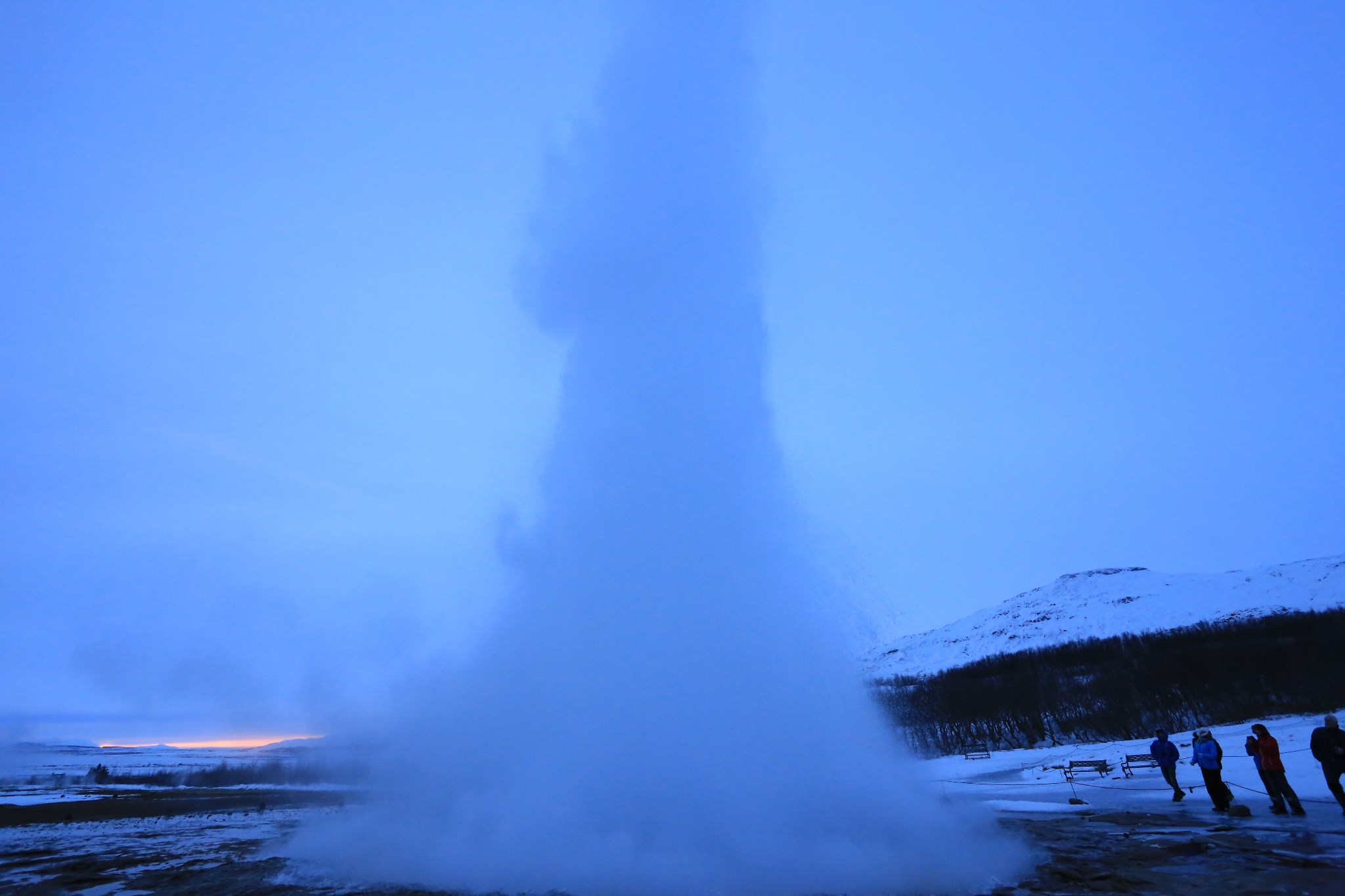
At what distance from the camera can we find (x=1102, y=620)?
12281cm

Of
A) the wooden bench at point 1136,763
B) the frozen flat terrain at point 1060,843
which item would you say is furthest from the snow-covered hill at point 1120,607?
the frozen flat terrain at point 1060,843

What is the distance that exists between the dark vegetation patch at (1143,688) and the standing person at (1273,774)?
1793 inches

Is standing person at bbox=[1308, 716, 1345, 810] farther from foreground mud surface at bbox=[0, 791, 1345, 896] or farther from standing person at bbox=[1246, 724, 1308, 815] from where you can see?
standing person at bbox=[1246, 724, 1308, 815]

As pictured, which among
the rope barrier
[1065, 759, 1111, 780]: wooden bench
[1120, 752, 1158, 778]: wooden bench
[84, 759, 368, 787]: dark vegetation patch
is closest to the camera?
the rope barrier

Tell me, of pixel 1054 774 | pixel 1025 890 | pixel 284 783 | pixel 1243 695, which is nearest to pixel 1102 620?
pixel 1243 695

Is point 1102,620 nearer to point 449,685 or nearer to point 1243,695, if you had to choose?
point 1243,695

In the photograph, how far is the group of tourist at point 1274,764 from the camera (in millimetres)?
11773

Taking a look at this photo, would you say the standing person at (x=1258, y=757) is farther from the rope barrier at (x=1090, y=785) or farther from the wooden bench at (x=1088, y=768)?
the wooden bench at (x=1088, y=768)

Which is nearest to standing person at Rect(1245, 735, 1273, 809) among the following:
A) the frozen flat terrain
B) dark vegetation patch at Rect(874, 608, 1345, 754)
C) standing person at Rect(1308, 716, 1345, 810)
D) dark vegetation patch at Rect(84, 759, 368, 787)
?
the frozen flat terrain

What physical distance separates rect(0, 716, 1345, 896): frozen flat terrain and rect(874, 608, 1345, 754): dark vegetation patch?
34.5m

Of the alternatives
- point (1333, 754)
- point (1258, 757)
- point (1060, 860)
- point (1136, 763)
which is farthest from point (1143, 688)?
point (1060, 860)

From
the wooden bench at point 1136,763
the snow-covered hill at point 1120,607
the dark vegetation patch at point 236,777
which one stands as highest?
the snow-covered hill at point 1120,607

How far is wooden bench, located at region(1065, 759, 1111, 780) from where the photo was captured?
2620cm

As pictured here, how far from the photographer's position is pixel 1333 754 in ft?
38.7
